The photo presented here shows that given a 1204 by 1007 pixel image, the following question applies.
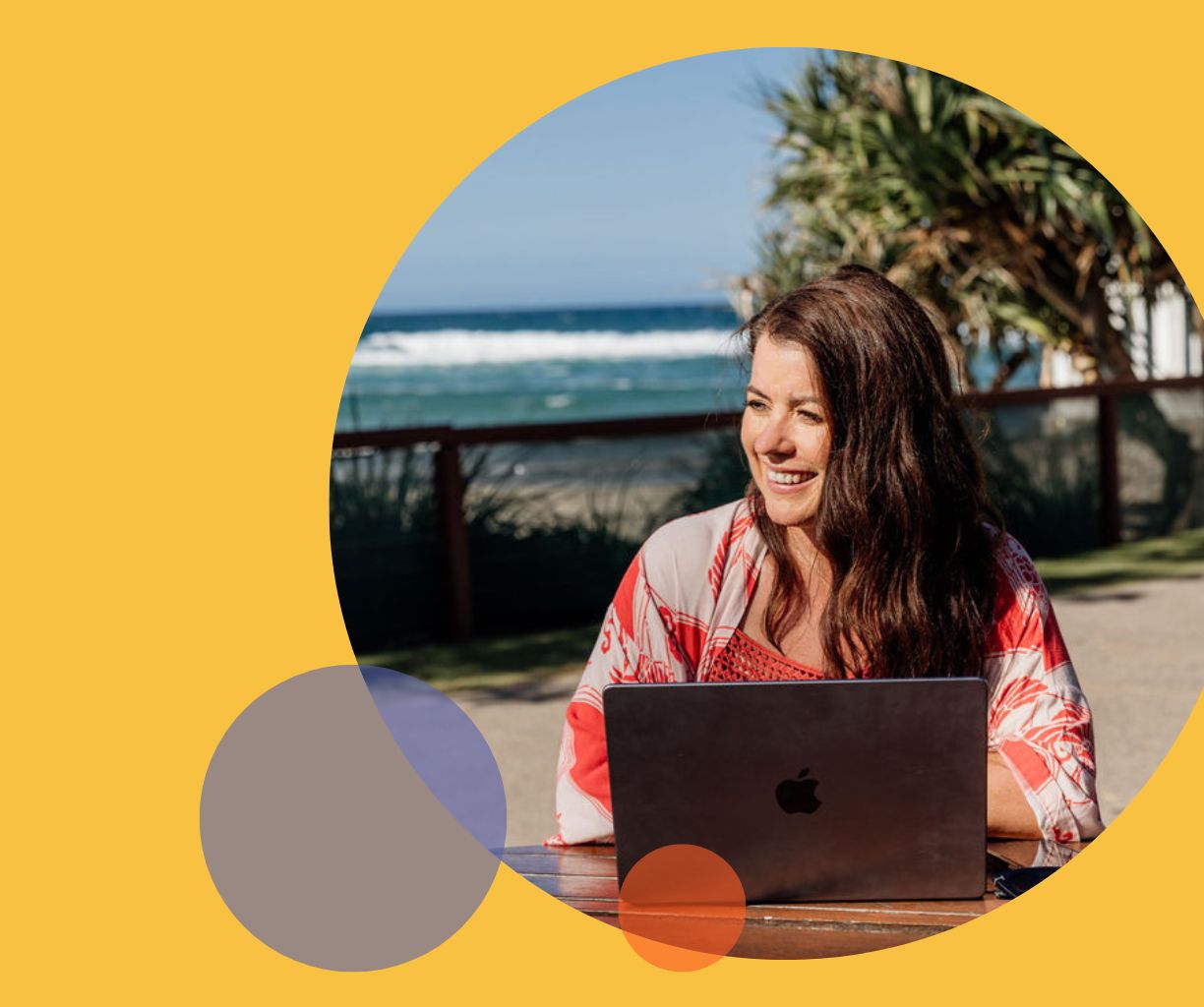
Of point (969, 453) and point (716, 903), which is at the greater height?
point (969, 453)

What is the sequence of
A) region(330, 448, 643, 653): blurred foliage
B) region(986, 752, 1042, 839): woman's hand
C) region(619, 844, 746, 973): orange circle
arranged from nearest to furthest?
region(619, 844, 746, 973): orange circle, region(986, 752, 1042, 839): woman's hand, region(330, 448, 643, 653): blurred foliage

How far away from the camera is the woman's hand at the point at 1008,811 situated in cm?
235

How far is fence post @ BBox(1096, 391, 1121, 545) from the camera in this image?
31.4 ft

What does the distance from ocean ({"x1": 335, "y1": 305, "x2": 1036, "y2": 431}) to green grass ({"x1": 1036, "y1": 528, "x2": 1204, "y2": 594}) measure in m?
22.3

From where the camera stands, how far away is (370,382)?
40094 millimetres

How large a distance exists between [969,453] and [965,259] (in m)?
8.56

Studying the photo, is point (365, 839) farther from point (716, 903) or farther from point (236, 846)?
point (716, 903)

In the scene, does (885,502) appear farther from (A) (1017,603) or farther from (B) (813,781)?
(B) (813,781)

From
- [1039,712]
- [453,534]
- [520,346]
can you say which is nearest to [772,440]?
[1039,712]

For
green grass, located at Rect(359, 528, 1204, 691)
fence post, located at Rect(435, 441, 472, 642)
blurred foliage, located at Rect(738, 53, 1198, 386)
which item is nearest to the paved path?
green grass, located at Rect(359, 528, 1204, 691)

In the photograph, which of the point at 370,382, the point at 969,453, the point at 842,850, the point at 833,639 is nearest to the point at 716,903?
the point at 842,850

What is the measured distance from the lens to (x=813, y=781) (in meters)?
2.06

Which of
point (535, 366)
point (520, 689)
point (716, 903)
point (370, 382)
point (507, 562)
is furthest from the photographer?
point (535, 366)

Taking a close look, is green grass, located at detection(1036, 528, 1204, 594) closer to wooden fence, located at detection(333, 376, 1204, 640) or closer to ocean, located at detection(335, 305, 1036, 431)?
wooden fence, located at detection(333, 376, 1204, 640)
